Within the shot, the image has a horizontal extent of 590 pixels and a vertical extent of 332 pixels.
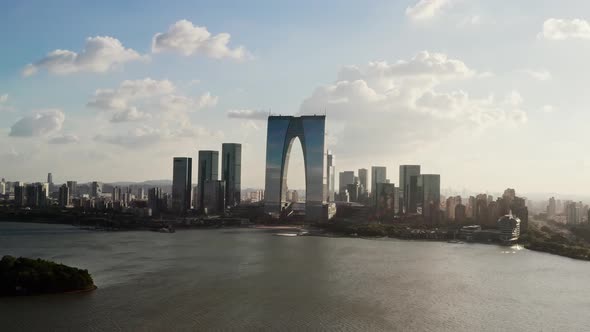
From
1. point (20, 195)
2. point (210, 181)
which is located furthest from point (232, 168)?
point (20, 195)

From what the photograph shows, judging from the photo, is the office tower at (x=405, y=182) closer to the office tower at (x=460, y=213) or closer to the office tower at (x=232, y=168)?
the office tower at (x=460, y=213)

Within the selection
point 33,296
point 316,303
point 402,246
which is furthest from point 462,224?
point 33,296

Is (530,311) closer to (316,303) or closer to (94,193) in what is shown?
(316,303)

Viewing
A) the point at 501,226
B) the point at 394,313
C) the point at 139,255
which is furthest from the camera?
the point at 501,226

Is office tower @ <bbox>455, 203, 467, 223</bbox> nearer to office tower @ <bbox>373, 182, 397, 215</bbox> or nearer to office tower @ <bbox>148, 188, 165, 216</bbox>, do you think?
office tower @ <bbox>373, 182, 397, 215</bbox>

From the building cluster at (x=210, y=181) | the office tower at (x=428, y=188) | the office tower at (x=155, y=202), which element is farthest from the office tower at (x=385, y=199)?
the office tower at (x=155, y=202)

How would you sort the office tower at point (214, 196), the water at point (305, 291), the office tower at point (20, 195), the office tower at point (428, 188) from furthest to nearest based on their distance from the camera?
the office tower at point (20, 195) < the office tower at point (214, 196) < the office tower at point (428, 188) < the water at point (305, 291)

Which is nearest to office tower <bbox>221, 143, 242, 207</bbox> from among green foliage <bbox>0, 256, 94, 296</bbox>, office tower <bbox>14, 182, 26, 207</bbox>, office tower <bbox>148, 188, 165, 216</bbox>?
office tower <bbox>148, 188, 165, 216</bbox>
